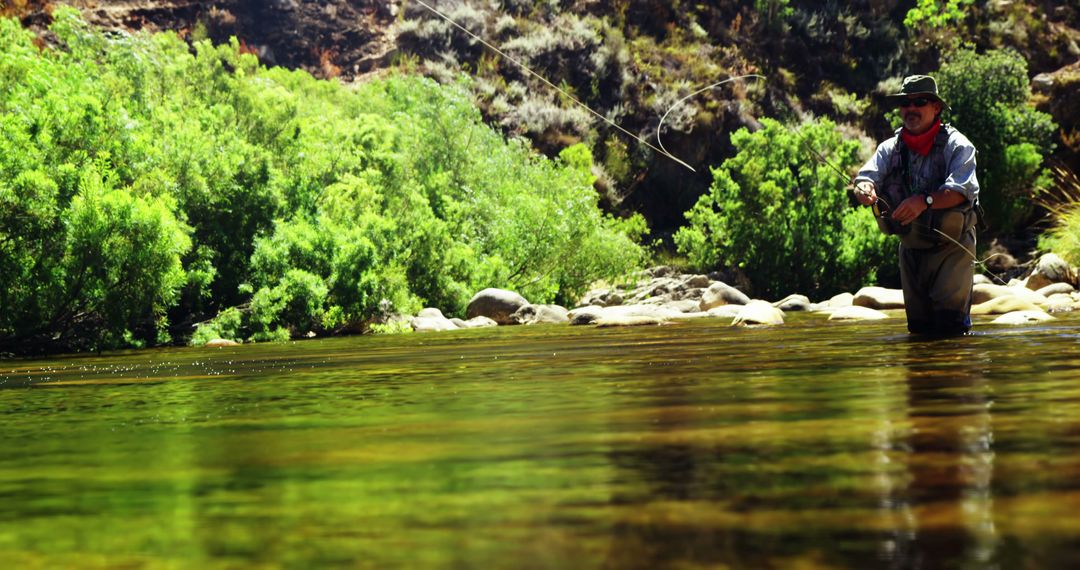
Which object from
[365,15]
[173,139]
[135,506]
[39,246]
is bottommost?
[135,506]

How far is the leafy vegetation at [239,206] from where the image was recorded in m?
16.3

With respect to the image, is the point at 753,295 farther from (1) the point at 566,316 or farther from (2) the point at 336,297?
(2) the point at 336,297

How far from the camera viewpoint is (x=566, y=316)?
76.5ft

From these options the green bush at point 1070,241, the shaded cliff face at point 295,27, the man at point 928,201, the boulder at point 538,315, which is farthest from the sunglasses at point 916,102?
the shaded cliff face at point 295,27

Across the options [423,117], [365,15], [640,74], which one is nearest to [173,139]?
[423,117]

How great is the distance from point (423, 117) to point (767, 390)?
27103mm

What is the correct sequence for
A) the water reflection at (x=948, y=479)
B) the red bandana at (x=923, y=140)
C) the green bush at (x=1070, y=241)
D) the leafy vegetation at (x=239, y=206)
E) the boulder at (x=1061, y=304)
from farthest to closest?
the green bush at (x=1070, y=241) → the boulder at (x=1061, y=304) → the leafy vegetation at (x=239, y=206) → the red bandana at (x=923, y=140) → the water reflection at (x=948, y=479)

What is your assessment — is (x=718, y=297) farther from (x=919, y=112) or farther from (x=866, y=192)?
(x=866, y=192)

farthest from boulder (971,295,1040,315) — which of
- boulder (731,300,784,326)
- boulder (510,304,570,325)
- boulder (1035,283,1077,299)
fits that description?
boulder (510,304,570,325)

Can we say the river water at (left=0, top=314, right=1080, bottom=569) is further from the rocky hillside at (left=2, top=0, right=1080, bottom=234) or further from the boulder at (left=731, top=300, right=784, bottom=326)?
the rocky hillside at (left=2, top=0, right=1080, bottom=234)

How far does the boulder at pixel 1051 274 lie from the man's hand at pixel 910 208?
1867 cm

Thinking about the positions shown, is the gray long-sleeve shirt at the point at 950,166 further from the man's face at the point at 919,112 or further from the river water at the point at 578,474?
the river water at the point at 578,474

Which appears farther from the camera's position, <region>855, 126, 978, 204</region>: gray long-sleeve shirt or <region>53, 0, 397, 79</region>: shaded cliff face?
<region>53, 0, 397, 79</region>: shaded cliff face

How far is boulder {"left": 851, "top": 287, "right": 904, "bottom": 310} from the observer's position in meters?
21.5
